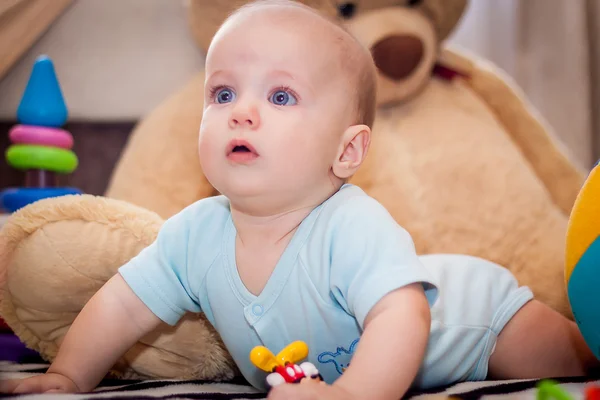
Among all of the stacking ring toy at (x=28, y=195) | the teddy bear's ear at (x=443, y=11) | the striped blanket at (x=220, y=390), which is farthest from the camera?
the teddy bear's ear at (x=443, y=11)

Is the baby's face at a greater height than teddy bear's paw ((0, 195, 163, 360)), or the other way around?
the baby's face

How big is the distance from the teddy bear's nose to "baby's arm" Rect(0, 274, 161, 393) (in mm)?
692

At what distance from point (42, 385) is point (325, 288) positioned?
1.11 feet

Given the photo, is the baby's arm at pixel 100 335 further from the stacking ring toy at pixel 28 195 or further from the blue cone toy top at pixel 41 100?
the blue cone toy top at pixel 41 100

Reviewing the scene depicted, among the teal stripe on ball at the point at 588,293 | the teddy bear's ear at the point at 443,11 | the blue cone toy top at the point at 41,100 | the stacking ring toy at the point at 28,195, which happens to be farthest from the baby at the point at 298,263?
the teddy bear's ear at the point at 443,11

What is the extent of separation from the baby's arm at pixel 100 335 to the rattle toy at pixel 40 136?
41 centimetres

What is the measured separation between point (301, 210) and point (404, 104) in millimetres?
636

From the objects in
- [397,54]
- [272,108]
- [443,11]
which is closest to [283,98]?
[272,108]

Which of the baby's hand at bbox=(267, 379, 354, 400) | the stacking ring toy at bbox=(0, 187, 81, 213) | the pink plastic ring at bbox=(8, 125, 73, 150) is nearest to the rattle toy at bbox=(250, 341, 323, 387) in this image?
the baby's hand at bbox=(267, 379, 354, 400)

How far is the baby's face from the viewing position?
2.34ft

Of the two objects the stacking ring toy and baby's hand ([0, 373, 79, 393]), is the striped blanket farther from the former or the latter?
the stacking ring toy

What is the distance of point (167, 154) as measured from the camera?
1.30 m

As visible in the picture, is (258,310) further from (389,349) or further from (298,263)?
(389,349)

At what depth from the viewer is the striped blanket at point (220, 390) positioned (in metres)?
0.66
